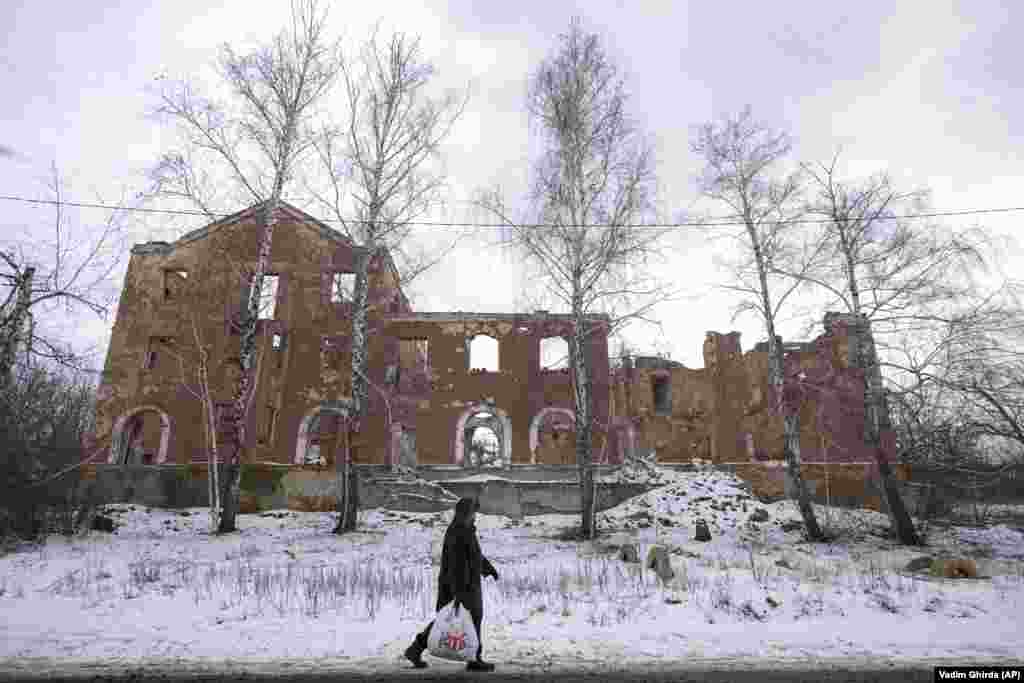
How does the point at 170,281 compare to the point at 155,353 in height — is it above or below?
above

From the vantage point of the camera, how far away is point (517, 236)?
45.9ft

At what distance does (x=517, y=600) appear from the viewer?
7.25m

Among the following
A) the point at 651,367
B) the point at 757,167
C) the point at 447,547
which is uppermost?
the point at 757,167

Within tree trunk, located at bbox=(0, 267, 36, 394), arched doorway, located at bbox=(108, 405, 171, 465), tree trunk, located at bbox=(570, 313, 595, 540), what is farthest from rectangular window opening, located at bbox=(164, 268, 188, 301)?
tree trunk, located at bbox=(570, 313, 595, 540)

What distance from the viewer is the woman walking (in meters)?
4.82

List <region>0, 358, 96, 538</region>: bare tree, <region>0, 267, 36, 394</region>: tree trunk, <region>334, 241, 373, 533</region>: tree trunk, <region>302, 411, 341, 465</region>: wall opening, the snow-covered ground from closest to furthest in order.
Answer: the snow-covered ground
<region>0, 267, 36, 394</region>: tree trunk
<region>0, 358, 96, 538</region>: bare tree
<region>334, 241, 373, 533</region>: tree trunk
<region>302, 411, 341, 465</region>: wall opening

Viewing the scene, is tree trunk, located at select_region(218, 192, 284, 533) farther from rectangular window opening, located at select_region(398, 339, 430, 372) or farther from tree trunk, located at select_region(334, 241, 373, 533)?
rectangular window opening, located at select_region(398, 339, 430, 372)

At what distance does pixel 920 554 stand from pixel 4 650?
15.3 m

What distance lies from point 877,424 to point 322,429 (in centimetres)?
2071

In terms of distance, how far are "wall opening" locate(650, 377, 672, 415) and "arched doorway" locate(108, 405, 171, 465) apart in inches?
881

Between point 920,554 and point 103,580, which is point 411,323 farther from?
point 920,554

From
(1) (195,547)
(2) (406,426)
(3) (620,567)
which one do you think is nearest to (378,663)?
(3) (620,567)

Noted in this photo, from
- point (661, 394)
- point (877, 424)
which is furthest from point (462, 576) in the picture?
point (661, 394)

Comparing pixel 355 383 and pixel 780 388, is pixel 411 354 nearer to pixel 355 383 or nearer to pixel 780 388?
pixel 355 383
